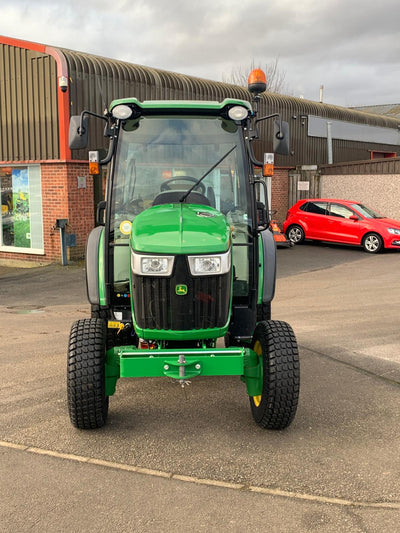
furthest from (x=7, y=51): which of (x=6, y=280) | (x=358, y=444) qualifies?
(x=358, y=444)

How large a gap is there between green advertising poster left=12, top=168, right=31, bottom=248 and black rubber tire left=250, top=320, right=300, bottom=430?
40.0ft

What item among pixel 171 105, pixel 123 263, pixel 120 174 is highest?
pixel 171 105

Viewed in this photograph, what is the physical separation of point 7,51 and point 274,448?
13.7 m

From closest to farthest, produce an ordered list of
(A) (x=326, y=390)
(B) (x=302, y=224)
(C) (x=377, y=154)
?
(A) (x=326, y=390) < (B) (x=302, y=224) < (C) (x=377, y=154)

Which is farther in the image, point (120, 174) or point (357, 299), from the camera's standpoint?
point (357, 299)

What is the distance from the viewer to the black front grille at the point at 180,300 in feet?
14.0

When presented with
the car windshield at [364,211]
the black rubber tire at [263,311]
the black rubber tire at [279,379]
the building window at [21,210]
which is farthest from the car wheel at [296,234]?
the black rubber tire at [279,379]

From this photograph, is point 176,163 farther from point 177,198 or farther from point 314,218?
point 314,218

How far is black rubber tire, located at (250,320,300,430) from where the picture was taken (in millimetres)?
4352

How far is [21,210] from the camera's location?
51.5 feet

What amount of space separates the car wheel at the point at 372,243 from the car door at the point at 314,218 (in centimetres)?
154

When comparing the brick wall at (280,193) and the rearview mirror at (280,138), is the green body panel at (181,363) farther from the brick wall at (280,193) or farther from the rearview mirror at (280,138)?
the brick wall at (280,193)

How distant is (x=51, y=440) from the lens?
4438 mm

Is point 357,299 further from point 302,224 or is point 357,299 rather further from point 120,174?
point 302,224
